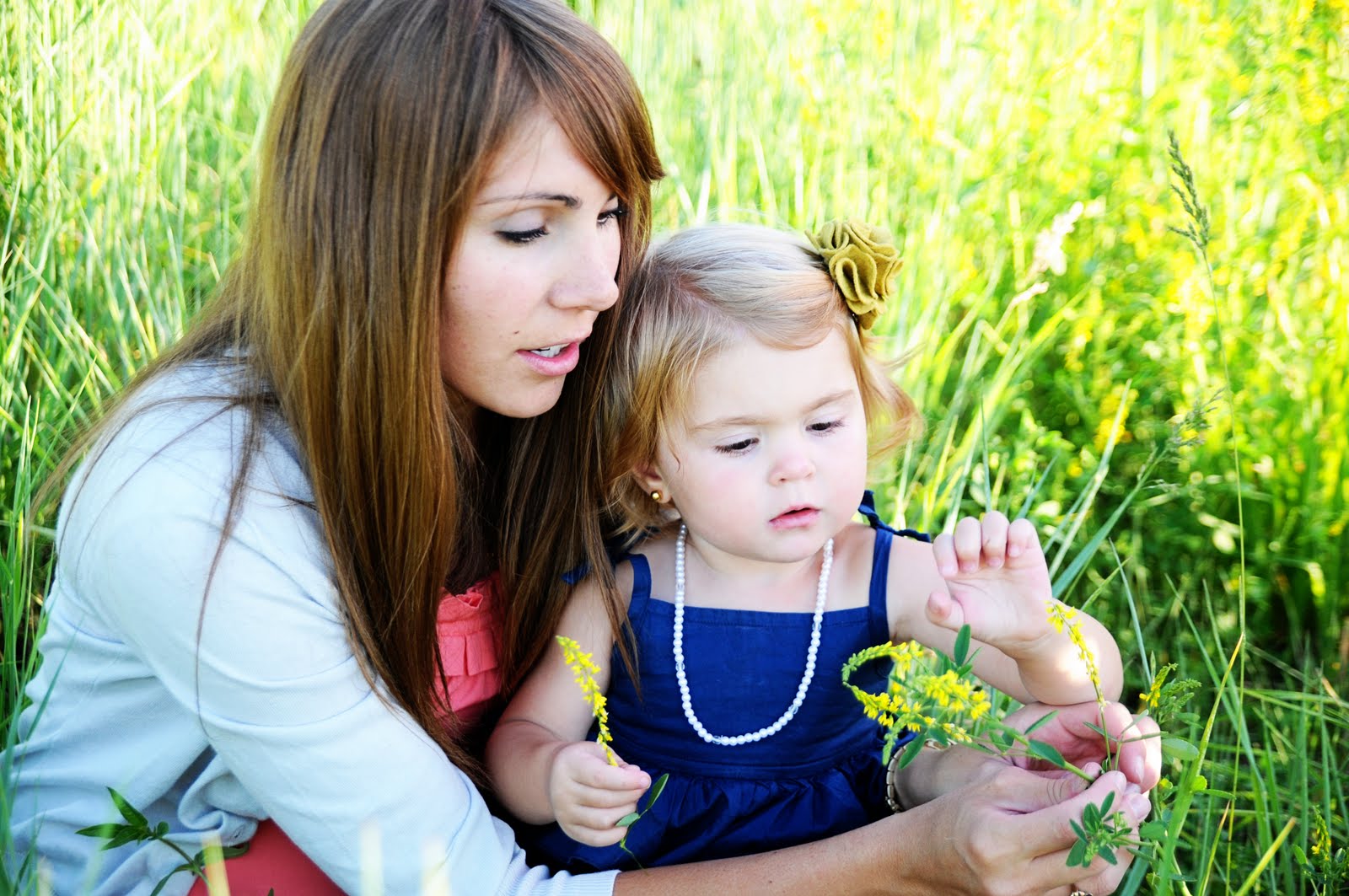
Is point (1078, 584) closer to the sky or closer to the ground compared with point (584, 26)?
closer to the ground

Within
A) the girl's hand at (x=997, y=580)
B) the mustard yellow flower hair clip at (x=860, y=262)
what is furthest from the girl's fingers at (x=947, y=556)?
the mustard yellow flower hair clip at (x=860, y=262)

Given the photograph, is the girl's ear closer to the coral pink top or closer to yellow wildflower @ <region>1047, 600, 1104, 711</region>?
the coral pink top

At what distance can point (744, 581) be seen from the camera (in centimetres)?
205

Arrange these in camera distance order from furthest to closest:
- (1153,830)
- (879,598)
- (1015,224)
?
(1015,224), (879,598), (1153,830)

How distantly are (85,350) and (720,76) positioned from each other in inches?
65.9

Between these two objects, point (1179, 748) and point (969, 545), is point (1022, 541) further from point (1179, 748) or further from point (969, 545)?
point (1179, 748)

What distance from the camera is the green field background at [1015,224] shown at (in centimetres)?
256

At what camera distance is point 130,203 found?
2773mm

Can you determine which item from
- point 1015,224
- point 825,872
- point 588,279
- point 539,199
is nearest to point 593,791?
point 825,872

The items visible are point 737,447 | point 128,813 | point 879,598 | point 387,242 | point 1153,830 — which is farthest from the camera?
point 879,598

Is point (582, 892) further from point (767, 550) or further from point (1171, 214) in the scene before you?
point (1171, 214)

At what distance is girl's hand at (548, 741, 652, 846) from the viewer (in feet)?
5.48

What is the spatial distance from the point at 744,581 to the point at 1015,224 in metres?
1.42

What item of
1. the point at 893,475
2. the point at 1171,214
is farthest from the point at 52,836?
the point at 1171,214
